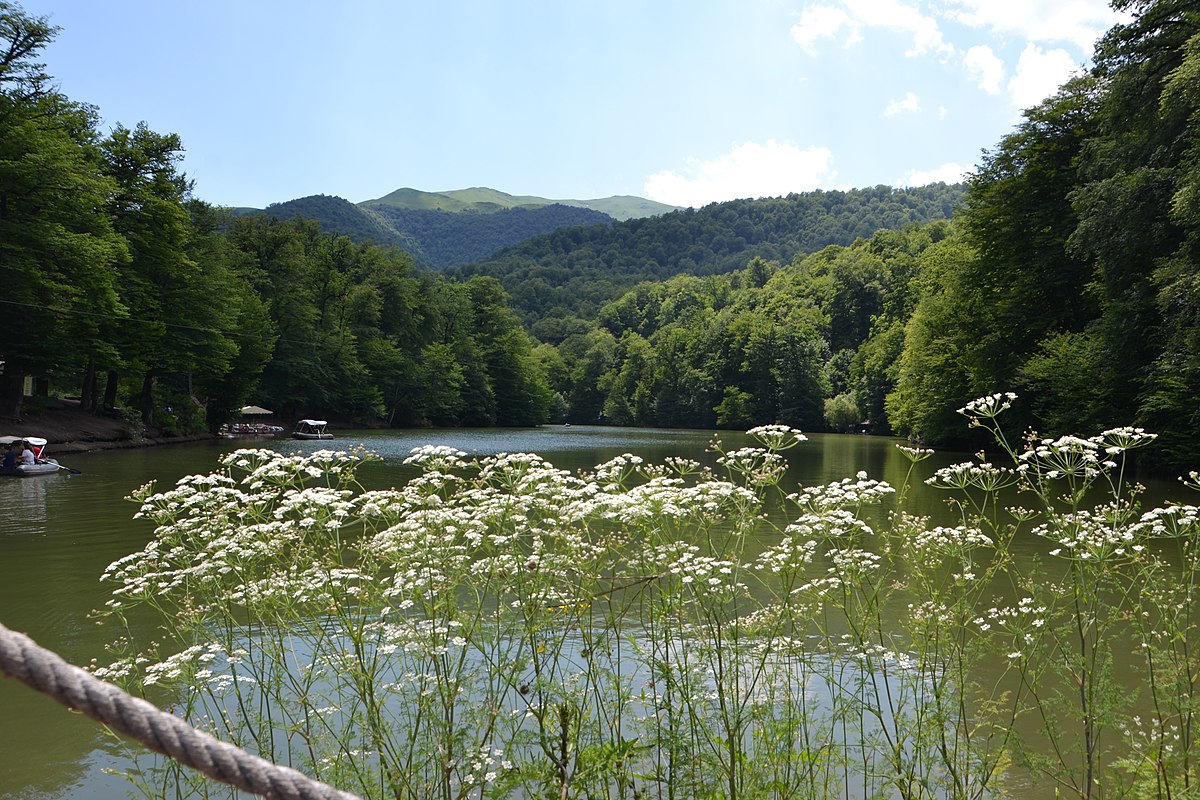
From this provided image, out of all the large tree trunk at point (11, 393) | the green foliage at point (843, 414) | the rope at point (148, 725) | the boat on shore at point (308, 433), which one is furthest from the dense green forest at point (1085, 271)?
the large tree trunk at point (11, 393)

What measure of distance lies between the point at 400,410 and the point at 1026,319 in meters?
61.4

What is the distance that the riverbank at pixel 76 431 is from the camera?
3485 centimetres

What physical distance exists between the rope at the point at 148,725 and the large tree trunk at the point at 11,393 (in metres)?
40.8

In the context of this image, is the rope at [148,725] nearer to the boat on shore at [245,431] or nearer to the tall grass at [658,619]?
the tall grass at [658,619]

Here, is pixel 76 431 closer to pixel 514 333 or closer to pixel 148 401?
pixel 148 401

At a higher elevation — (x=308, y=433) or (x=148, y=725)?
(x=148, y=725)

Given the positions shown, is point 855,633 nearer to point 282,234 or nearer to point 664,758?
point 664,758

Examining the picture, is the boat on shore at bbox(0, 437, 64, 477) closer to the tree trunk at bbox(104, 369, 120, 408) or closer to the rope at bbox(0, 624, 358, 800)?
the tree trunk at bbox(104, 369, 120, 408)

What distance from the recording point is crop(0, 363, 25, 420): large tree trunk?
117 ft

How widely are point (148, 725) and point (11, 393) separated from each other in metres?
A: 41.8

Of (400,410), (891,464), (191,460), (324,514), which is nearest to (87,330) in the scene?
(191,460)

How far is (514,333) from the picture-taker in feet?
348

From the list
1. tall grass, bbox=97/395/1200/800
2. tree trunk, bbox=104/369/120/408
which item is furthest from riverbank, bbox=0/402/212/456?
tall grass, bbox=97/395/1200/800

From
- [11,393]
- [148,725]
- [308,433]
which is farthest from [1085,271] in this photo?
[308,433]
